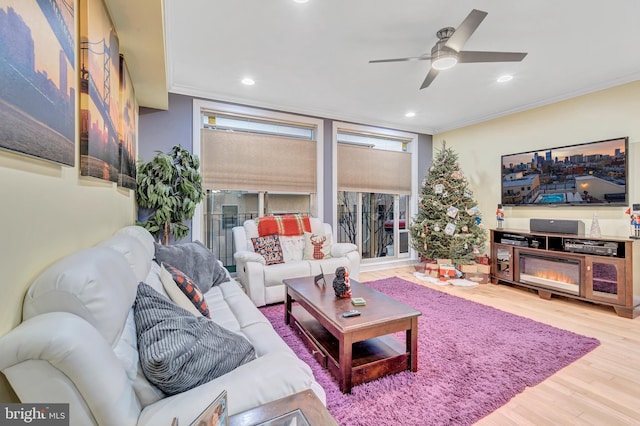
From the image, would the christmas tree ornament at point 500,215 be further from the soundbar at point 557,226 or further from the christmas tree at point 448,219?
the soundbar at point 557,226

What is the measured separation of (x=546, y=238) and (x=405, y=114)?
2.67 metres

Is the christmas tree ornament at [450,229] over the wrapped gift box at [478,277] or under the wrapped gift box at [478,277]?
over

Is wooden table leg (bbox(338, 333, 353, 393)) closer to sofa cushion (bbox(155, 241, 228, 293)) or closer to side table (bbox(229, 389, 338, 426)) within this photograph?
side table (bbox(229, 389, 338, 426))

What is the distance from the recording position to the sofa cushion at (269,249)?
349 centimetres

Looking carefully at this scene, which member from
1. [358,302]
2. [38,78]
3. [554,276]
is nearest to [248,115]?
[358,302]

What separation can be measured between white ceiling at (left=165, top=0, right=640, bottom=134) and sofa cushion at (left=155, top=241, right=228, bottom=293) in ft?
6.10

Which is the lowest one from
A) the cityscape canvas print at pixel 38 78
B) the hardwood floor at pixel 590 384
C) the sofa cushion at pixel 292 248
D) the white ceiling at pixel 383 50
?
the hardwood floor at pixel 590 384

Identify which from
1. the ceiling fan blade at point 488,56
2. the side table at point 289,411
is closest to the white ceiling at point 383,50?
the ceiling fan blade at point 488,56

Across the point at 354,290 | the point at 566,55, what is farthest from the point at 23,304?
the point at 566,55

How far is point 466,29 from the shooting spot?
204 centimetres

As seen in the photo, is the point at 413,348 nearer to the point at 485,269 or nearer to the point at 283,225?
the point at 283,225

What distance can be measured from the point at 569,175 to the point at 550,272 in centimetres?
131

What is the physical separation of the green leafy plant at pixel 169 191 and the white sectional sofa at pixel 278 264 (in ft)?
2.14

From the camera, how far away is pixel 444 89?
3.66m
